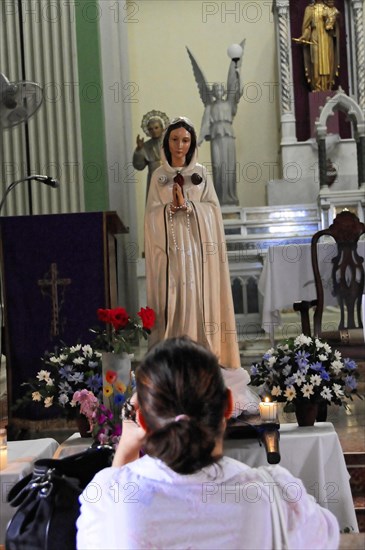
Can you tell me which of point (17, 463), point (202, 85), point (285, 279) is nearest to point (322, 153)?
point (202, 85)

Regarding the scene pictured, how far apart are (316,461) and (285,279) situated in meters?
3.58

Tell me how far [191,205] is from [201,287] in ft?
1.37

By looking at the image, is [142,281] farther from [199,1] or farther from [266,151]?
[199,1]

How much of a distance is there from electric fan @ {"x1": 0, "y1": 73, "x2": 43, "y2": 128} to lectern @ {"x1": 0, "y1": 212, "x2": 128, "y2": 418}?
734mm

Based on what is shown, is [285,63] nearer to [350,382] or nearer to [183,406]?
[350,382]

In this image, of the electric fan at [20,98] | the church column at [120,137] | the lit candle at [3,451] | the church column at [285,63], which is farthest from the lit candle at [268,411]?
the church column at [285,63]

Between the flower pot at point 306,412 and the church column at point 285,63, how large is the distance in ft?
23.4

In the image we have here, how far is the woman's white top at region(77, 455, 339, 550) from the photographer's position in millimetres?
1642

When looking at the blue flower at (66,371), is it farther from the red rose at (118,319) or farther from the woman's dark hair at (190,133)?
the woman's dark hair at (190,133)

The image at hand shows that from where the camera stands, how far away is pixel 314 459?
3.68 meters

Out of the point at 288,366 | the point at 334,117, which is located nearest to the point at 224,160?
the point at 334,117

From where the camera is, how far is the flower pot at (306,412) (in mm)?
3961

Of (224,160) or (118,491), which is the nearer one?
(118,491)

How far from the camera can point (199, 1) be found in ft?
38.5
